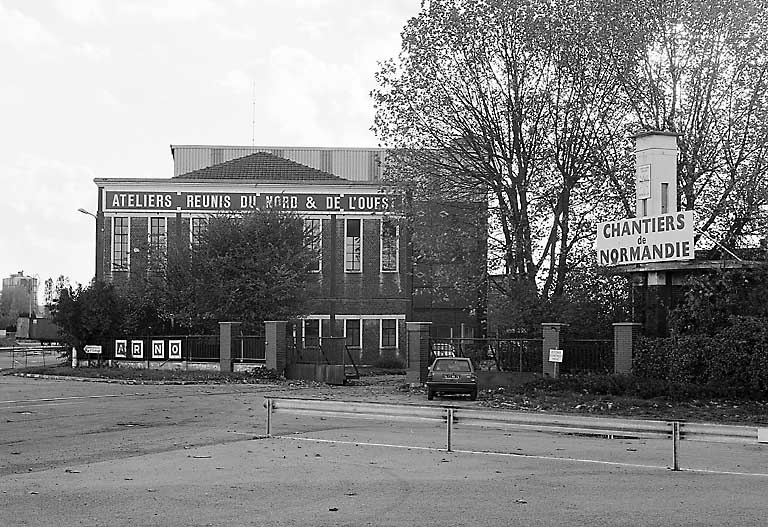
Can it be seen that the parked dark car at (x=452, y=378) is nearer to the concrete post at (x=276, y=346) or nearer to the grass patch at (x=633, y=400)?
the grass patch at (x=633, y=400)

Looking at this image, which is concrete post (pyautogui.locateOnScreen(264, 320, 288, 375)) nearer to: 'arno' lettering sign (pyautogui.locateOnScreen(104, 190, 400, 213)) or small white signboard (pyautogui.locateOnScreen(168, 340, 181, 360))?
small white signboard (pyautogui.locateOnScreen(168, 340, 181, 360))

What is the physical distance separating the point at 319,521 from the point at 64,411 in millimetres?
16081

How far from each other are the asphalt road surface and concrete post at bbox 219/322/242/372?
75.6 feet

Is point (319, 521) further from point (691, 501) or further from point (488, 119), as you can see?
point (488, 119)

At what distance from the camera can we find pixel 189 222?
64750mm

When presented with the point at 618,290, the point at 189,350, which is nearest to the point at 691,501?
the point at 618,290

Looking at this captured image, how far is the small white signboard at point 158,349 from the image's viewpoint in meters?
49.2

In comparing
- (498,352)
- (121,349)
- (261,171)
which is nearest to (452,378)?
(498,352)

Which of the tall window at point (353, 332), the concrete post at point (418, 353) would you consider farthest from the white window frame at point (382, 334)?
the concrete post at point (418, 353)

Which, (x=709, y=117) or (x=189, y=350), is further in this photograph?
(x=189, y=350)

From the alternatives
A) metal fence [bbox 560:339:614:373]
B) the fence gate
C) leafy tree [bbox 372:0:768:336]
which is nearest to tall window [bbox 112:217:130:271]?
the fence gate

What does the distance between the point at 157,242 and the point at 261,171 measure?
11837 millimetres

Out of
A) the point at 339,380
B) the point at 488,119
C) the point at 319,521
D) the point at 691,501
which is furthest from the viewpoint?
the point at 339,380

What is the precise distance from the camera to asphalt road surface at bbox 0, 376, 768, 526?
1084 centimetres
